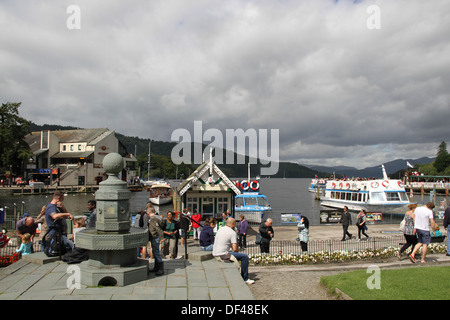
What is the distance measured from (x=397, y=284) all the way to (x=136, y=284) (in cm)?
702

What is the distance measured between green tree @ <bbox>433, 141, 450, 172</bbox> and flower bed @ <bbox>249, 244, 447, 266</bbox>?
6183 inches

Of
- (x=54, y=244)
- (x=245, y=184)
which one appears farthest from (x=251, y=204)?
(x=54, y=244)

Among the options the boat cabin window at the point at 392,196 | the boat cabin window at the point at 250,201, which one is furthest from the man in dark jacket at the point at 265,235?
the boat cabin window at the point at 392,196

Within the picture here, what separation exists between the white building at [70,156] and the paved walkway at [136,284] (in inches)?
3351

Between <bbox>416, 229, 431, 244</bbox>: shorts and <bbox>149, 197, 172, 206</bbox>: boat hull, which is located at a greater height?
<bbox>416, 229, 431, 244</bbox>: shorts

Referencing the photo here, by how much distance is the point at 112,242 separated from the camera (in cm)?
820

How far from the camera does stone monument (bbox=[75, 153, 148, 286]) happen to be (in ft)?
26.7

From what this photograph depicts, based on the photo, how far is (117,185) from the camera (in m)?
8.74

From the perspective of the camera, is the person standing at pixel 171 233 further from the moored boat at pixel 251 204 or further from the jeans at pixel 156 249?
the moored boat at pixel 251 204

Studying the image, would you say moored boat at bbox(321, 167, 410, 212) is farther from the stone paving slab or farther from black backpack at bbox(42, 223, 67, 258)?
black backpack at bbox(42, 223, 67, 258)

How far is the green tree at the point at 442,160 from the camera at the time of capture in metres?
147

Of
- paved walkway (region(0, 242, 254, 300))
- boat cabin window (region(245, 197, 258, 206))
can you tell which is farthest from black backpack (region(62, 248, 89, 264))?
boat cabin window (region(245, 197, 258, 206))

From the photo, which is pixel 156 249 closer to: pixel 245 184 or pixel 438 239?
pixel 438 239

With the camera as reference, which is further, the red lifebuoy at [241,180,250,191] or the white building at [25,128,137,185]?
the white building at [25,128,137,185]
